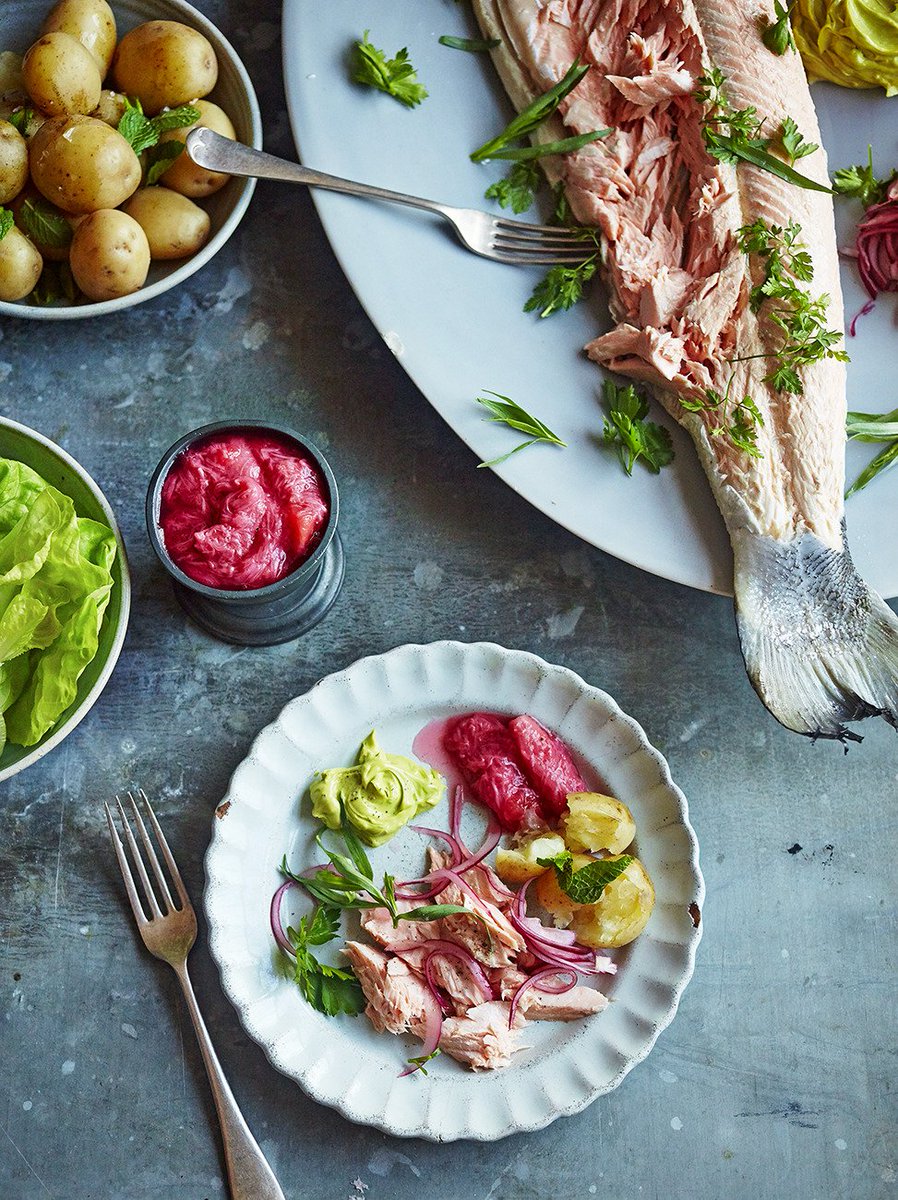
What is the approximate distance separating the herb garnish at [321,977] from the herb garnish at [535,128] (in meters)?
1.48

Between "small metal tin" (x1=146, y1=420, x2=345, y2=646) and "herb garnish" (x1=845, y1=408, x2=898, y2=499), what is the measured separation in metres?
0.98

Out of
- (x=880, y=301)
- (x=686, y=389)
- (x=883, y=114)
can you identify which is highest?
(x=883, y=114)

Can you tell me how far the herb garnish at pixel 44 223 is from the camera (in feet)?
6.79

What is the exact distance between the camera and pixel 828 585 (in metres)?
1.98

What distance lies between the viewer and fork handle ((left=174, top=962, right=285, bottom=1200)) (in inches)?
78.8

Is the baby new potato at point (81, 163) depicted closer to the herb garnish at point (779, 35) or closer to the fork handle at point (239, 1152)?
the herb garnish at point (779, 35)

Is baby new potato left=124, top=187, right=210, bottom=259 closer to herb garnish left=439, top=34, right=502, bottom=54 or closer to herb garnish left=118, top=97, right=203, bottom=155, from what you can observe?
herb garnish left=118, top=97, right=203, bottom=155

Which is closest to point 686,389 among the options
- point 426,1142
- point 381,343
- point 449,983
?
point 381,343

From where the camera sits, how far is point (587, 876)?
1.95 meters

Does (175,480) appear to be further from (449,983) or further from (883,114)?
(883,114)

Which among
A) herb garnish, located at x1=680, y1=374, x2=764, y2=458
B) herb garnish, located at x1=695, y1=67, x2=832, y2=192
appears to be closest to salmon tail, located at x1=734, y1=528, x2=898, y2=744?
herb garnish, located at x1=680, y1=374, x2=764, y2=458

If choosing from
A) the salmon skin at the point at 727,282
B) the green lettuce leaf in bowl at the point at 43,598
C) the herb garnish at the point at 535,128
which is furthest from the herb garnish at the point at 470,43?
the green lettuce leaf in bowl at the point at 43,598

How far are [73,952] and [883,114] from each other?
7.55 feet

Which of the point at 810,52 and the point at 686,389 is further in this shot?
the point at 810,52
